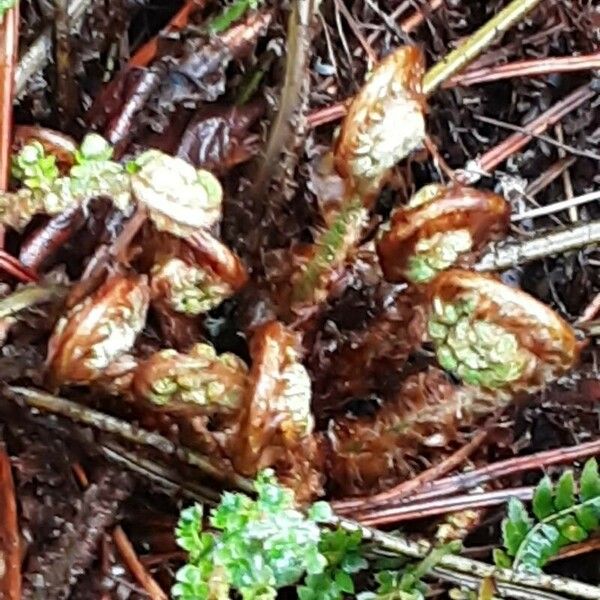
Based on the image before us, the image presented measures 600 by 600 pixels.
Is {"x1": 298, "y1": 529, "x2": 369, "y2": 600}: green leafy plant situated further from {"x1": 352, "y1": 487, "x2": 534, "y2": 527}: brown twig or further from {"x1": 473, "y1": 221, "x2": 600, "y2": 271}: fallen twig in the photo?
{"x1": 473, "y1": 221, "x2": 600, "y2": 271}: fallen twig

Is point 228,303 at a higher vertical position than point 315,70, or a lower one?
lower

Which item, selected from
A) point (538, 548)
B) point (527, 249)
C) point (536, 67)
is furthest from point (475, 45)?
point (538, 548)

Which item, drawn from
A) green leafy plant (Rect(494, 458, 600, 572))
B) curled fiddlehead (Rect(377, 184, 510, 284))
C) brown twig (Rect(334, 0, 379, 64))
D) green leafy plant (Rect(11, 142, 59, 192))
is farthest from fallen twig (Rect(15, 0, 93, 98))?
green leafy plant (Rect(494, 458, 600, 572))

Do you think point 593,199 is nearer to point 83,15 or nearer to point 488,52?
point 488,52

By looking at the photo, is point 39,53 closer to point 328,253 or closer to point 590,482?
point 328,253

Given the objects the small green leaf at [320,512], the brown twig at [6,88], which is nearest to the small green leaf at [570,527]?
the small green leaf at [320,512]

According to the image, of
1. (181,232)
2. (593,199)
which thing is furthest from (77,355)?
(593,199)
